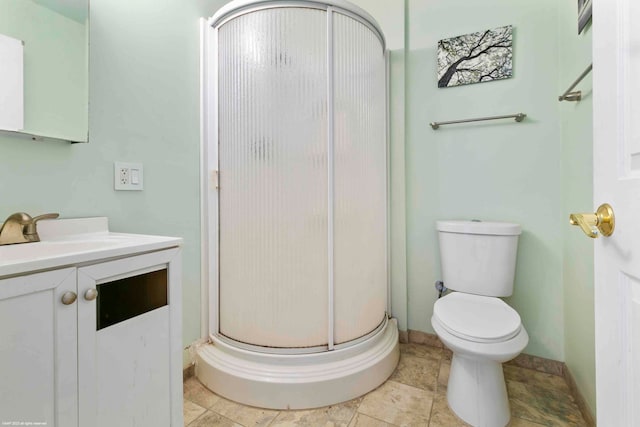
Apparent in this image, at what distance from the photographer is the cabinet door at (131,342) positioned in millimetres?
760

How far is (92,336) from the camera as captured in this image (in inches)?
30.0

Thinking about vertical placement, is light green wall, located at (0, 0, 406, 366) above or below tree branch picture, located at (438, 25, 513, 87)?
below

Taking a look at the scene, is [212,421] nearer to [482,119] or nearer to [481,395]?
[481,395]

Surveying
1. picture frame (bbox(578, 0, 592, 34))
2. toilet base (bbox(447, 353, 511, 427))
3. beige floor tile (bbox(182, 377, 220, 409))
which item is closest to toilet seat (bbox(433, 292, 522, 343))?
toilet base (bbox(447, 353, 511, 427))

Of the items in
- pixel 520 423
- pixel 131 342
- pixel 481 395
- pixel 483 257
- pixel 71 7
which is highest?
pixel 71 7

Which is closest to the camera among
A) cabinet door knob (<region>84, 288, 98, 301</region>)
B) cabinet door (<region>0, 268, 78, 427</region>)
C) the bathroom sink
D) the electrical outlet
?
cabinet door (<region>0, 268, 78, 427</region>)

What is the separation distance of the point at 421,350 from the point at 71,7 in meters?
2.45

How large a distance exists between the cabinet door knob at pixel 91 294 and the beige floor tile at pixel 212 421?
869mm

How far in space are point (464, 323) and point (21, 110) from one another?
1878mm

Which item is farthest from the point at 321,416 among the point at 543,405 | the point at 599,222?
the point at 599,222

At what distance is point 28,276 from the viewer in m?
0.65

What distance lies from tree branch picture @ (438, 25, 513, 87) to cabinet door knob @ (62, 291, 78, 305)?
6.79 ft

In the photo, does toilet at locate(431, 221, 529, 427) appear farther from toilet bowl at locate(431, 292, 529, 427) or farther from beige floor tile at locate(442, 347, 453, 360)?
beige floor tile at locate(442, 347, 453, 360)

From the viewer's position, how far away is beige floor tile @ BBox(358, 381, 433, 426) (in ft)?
4.29
